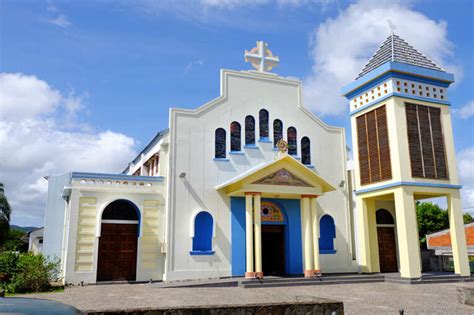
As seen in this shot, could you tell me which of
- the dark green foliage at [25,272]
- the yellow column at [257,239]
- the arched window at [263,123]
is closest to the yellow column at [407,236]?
the yellow column at [257,239]

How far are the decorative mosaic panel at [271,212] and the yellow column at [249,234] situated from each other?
5.70 feet

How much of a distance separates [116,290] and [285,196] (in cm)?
848

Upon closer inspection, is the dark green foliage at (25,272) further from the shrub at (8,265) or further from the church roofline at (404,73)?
the church roofline at (404,73)

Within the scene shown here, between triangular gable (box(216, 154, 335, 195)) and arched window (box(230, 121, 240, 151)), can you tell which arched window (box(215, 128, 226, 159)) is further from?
triangular gable (box(216, 154, 335, 195))

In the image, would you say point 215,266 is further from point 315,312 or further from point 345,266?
point 315,312

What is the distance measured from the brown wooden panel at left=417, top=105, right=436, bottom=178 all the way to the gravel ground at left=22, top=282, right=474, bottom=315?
208 inches

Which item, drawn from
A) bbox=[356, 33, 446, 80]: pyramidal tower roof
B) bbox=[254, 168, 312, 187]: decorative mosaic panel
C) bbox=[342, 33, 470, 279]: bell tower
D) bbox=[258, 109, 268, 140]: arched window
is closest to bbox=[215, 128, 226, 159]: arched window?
bbox=[258, 109, 268, 140]: arched window

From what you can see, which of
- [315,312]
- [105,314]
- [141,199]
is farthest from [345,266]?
[105,314]

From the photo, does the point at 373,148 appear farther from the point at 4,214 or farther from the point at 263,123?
the point at 4,214

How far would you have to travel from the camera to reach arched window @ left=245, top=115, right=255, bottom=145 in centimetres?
2041

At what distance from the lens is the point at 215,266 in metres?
18.4

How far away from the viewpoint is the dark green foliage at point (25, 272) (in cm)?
1507

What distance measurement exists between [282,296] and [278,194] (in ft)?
20.5

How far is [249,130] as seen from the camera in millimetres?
20547
